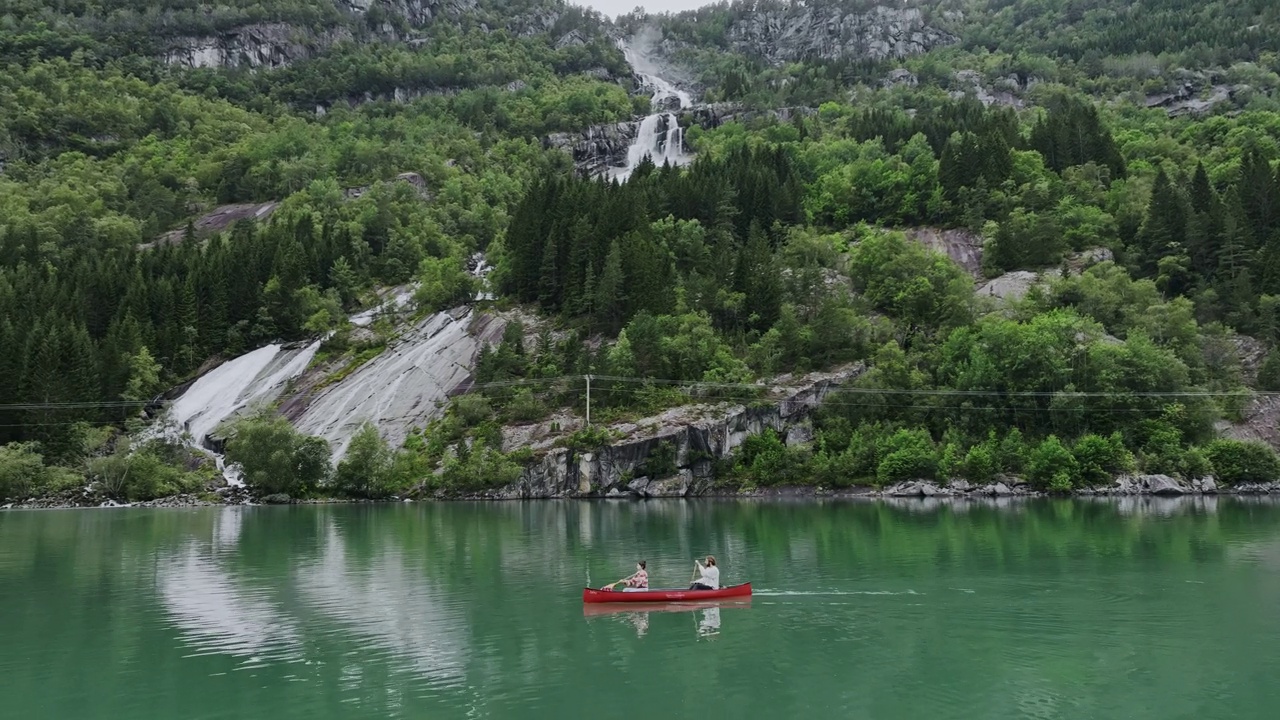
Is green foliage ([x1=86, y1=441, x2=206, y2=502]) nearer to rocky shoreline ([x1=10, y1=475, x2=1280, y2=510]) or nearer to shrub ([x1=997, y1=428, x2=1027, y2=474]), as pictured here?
rocky shoreline ([x1=10, y1=475, x2=1280, y2=510])

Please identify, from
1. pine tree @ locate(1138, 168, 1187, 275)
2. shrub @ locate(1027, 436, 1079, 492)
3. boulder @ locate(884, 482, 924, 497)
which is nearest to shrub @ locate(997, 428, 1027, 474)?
shrub @ locate(1027, 436, 1079, 492)

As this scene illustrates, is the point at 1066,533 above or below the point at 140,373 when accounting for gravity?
below

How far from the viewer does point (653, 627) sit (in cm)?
2872

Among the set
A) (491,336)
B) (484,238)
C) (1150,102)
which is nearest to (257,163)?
(484,238)

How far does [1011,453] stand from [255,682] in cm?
7589

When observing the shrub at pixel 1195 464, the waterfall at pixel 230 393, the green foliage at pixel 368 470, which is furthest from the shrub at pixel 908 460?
the waterfall at pixel 230 393

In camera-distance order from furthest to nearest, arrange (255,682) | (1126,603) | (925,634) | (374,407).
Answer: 1. (374,407)
2. (1126,603)
3. (925,634)
4. (255,682)

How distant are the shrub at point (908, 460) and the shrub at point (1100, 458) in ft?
42.1

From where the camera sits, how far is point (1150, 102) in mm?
183250

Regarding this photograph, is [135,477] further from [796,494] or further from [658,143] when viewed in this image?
[658,143]

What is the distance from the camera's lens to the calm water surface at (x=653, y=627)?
20.2 metres

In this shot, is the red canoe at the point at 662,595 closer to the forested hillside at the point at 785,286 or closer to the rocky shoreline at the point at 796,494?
the rocky shoreline at the point at 796,494

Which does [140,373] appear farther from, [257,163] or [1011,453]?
[1011,453]

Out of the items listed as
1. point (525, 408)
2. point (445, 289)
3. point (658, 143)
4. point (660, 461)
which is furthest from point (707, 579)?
point (658, 143)
